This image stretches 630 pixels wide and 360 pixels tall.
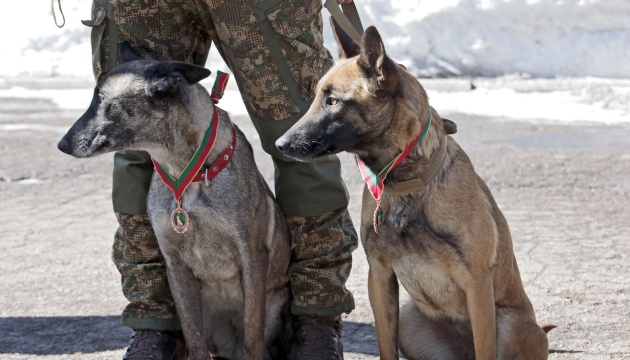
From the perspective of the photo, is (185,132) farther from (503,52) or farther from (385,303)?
(503,52)

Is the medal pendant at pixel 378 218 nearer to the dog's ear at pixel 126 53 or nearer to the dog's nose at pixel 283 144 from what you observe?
the dog's nose at pixel 283 144

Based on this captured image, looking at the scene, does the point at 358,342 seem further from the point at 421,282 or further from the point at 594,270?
the point at 594,270

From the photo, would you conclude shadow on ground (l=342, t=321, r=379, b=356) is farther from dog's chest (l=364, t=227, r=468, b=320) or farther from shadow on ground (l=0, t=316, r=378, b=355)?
dog's chest (l=364, t=227, r=468, b=320)

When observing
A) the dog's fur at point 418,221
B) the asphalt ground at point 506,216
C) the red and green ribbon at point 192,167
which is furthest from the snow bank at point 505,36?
the red and green ribbon at point 192,167

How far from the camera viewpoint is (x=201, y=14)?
3.55 meters

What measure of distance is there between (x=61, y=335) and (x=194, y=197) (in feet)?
4.09

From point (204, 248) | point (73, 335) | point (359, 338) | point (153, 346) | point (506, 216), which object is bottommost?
point (506, 216)

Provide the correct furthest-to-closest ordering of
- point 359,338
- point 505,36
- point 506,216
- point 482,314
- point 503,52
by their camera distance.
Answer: point 505,36, point 503,52, point 506,216, point 359,338, point 482,314

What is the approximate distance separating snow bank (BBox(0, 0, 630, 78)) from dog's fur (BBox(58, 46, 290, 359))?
347 inches

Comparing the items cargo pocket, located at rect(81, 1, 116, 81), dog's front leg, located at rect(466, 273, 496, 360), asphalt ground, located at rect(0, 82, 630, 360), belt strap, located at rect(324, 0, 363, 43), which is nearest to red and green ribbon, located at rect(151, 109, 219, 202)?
cargo pocket, located at rect(81, 1, 116, 81)

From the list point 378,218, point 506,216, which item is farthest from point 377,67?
point 506,216

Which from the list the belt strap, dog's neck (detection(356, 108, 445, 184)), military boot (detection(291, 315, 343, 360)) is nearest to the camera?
dog's neck (detection(356, 108, 445, 184))

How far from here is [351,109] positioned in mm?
3270

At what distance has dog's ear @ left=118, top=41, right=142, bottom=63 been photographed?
3551 mm
